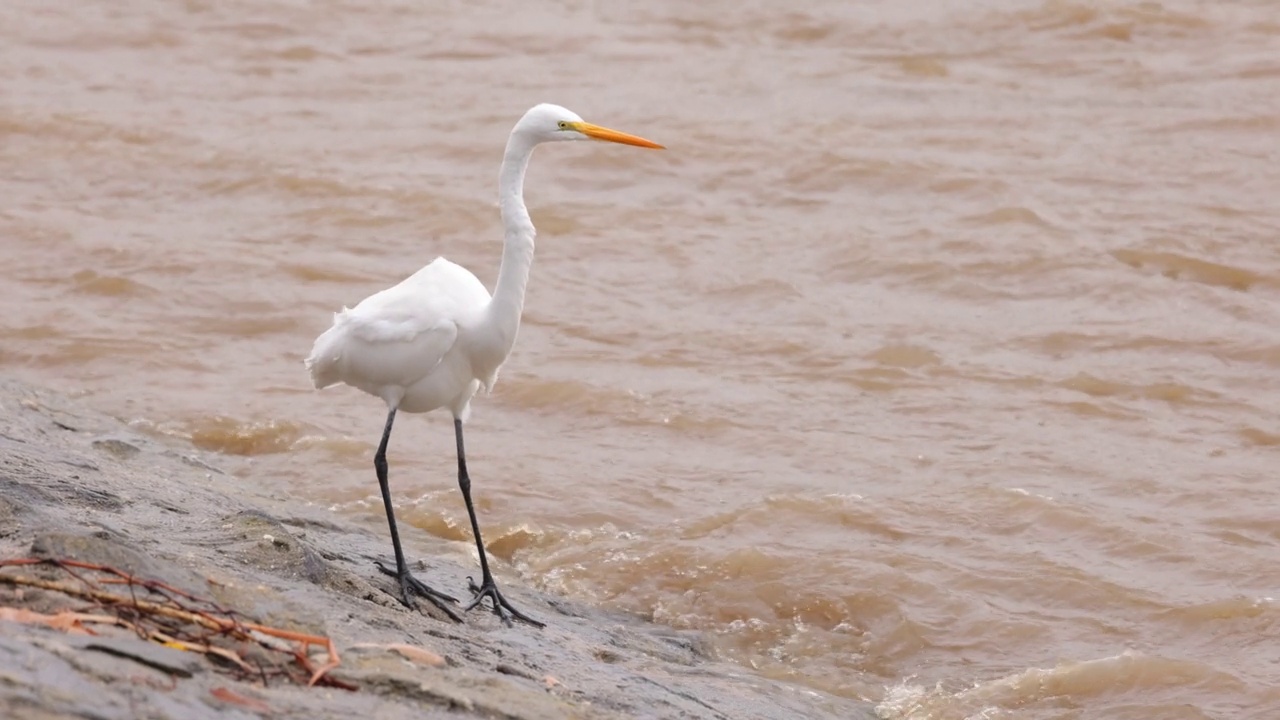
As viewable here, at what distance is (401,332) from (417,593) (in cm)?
82

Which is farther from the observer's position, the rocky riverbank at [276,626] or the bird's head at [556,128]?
the bird's head at [556,128]

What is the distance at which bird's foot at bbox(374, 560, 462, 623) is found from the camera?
201 inches

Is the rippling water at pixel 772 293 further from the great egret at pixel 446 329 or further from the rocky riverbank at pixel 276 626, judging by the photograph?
the great egret at pixel 446 329

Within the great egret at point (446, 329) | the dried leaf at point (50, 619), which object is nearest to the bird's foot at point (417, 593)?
the great egret at point (446, 329)

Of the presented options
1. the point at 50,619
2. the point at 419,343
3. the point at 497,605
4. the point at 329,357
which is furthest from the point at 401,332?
the point at 50,619

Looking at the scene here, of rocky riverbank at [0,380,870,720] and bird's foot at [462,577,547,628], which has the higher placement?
rocky riverbank at [0,380,870,720]

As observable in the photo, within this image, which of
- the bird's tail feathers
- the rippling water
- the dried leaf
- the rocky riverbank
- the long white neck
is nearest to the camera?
the rocky riverbank

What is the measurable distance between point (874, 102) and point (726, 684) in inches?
335

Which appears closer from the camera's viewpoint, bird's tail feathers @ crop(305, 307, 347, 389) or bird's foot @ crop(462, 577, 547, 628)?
bird's foot @ crop(462, 577, 547, 628)

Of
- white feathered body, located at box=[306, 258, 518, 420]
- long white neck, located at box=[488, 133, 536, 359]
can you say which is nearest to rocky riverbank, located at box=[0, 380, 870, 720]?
white feathered body, located at box=[306, 258, 518, 420]

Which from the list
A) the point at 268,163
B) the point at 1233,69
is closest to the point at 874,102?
the point at 1233,69

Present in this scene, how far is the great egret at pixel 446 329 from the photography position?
530 cm

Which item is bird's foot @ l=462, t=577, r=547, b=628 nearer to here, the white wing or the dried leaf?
the white wing

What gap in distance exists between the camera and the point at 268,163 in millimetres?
12102
